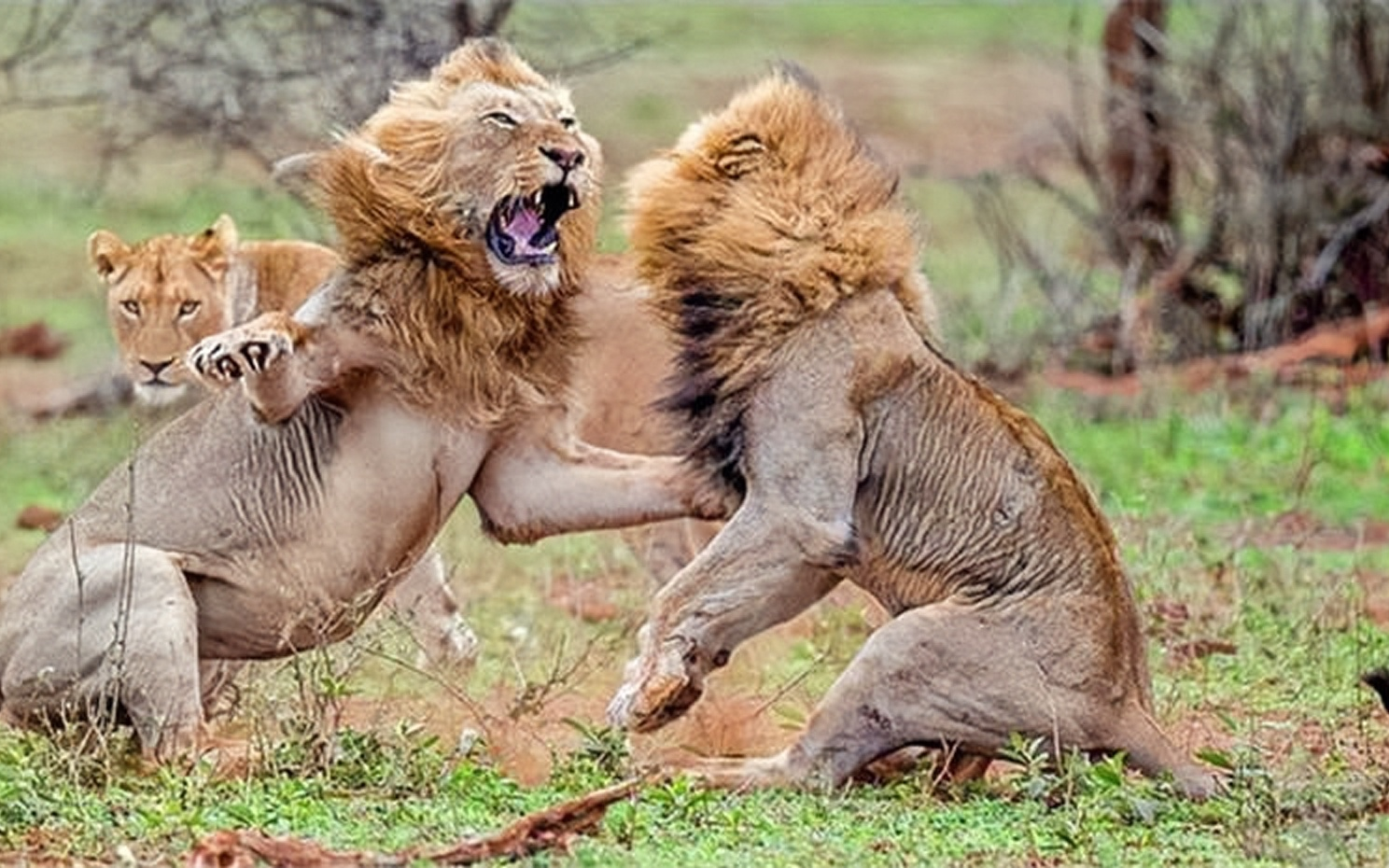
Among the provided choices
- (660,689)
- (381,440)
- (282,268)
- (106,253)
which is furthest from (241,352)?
(106,253)

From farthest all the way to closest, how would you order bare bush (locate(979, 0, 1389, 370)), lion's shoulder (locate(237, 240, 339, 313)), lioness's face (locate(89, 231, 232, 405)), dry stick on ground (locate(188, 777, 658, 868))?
1. bare bush (locate(979, 0, 1389, 370))
2. lioness's face (locate(89, 231, 232, 405))
3. lion's shoulder (locate(237, 240, 339, 313))
4. dry stick on ground (locate(188, 777, 658, 868))

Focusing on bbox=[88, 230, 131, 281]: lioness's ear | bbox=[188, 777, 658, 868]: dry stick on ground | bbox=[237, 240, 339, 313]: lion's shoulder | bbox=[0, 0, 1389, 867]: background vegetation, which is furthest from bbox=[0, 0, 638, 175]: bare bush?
bbox=[188, 777, 658, 868]: dry stick on ground

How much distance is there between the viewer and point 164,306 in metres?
Result: 8.33

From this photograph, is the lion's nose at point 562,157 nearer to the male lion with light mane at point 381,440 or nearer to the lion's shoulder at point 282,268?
the male lion with light mane at point 381,440

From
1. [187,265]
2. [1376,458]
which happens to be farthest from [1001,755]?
[1376,458]

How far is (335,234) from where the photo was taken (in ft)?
20.2

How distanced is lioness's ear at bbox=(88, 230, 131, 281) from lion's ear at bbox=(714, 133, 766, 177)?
2862mm

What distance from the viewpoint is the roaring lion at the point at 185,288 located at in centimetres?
819

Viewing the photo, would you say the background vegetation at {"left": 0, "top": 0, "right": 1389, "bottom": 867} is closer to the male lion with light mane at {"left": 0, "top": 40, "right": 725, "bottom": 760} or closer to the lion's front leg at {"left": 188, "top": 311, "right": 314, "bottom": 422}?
the male lion with light mane at {"left": 0, "top": 40, "right": 725, "bottom": 760}

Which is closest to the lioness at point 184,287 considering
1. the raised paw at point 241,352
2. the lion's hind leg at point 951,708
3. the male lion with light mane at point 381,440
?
the male lion with light mane at point 381,440

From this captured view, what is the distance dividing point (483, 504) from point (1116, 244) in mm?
7326

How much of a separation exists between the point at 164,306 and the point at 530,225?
2575mm

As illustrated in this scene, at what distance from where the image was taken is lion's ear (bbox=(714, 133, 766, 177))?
20.0 feet

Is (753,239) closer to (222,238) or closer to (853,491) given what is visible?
(853,491)
